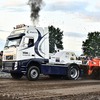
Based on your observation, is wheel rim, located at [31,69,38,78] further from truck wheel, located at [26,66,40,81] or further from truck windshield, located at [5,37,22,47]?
truck windshield, located at [5,37,22,47]

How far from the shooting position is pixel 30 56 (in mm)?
16125

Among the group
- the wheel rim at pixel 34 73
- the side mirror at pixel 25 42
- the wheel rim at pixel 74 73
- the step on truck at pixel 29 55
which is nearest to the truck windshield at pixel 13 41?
the step on truck at pixel 29 55

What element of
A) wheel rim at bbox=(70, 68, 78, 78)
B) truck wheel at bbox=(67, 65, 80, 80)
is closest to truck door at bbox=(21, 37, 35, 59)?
truck wheel at bbox=(67, 65, 80, 80)

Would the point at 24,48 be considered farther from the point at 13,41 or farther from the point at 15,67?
the point at 15,67

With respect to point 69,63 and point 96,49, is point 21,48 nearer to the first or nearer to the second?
point 69,63

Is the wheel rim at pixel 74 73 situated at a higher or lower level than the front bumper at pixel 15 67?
lower

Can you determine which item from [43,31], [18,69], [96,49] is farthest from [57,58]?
[96,49]

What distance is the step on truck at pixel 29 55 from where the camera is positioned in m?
15.7

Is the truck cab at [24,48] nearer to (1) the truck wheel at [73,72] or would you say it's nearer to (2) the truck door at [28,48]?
(2) the truck door at [28,48]

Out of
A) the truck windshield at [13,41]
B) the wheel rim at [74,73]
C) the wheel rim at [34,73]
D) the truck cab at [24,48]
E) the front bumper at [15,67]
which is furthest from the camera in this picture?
the wheel rim at [74,73]

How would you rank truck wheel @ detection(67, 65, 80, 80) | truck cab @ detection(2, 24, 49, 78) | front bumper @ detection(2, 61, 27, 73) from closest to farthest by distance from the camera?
1. front bumper @ detection(2, 61, 27, 73)
2. truck cab @ detection(2, 24, 49, 78)
3. truck wheel @ detection(67, 65, 80, 80)

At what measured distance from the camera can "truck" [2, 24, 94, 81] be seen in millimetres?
15719

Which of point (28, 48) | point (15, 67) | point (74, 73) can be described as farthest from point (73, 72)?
point (15, 67)

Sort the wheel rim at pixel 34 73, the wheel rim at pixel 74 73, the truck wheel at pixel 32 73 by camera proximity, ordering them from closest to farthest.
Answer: the truck wheel at pixel 32 73 < the wheel rim at pixel 34 73 < the wheel rim at pixel 74 73
